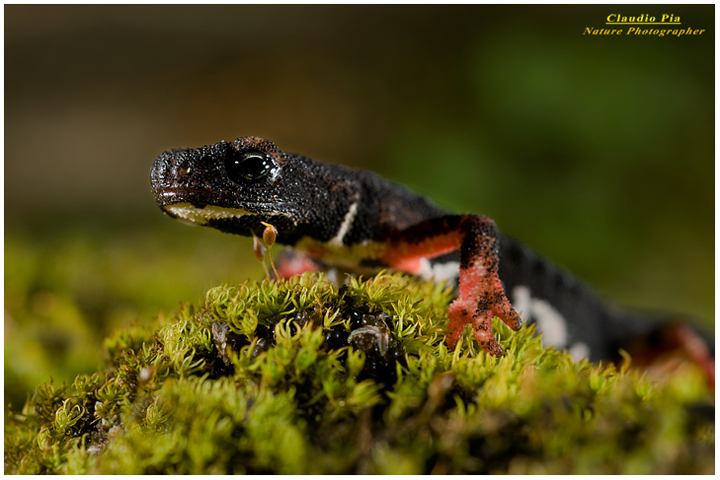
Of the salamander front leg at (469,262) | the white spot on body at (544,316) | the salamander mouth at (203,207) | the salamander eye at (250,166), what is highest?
the salamander eye at (250,166)

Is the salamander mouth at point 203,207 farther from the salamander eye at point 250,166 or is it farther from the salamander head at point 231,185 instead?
the salamander eye at point 250,166

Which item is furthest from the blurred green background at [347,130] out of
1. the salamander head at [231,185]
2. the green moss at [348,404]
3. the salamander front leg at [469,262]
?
the salamander front leg at [469,262]

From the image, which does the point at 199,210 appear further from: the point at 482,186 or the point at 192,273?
A: the point at 482,186

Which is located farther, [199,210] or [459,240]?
[459,240]

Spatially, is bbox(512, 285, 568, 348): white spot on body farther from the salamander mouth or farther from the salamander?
the salamander mouth

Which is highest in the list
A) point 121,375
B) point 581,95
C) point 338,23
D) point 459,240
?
point 338,23

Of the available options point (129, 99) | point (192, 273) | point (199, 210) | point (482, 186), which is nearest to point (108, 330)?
point (192, 273)
